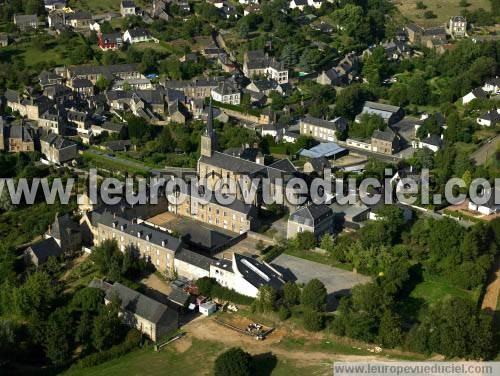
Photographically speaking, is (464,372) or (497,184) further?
(497,184)

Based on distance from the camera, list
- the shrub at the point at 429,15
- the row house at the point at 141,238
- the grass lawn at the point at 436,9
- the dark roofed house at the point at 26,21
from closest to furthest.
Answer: the row house at the point at 141,238, the dark roofed house at the point at 26,21, the grass lawn at the point at 436,9, the shrub at the point at 429,15

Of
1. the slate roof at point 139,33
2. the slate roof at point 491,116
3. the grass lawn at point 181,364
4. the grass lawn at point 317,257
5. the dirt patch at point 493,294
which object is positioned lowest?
the grass lawn at point 181,364

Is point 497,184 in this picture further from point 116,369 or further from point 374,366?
point 116,369

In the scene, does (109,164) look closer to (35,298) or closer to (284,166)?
(284,166)

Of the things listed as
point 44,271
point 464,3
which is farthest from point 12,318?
point 464,3

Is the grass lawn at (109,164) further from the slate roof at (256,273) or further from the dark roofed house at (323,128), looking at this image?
the slate roof at (256,273)

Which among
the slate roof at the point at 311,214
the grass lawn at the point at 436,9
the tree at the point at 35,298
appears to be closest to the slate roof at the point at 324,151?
the slate roof at the point at 311,214
